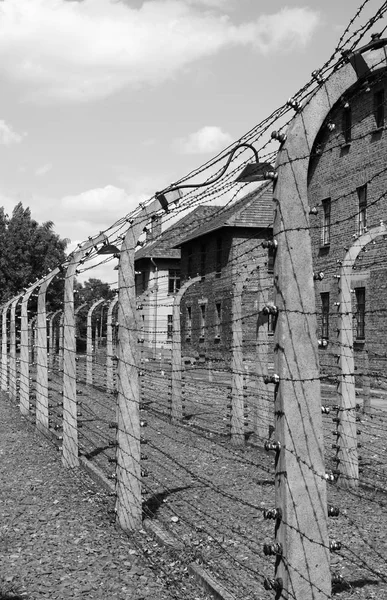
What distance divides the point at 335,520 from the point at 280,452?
4.30 m

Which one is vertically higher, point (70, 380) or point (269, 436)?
point (70, 380)

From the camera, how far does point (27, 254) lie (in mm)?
55000

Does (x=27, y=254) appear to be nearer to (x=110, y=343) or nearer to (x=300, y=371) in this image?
(x=110, y=343)

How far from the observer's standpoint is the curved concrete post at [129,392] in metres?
8.29

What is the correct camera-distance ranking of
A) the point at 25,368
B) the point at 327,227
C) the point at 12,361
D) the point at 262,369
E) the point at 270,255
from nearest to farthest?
the point at 262,369 → the point at 270,255 → the point at 25,368 → the point at 12,361 → the point at 327,227

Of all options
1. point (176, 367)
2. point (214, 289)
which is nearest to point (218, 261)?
point (214, 289)

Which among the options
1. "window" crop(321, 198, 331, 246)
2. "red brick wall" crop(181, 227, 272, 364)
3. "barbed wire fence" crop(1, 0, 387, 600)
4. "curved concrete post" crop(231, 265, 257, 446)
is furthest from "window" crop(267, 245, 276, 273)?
"red brick wall" crop(181, 227, 272, 364)

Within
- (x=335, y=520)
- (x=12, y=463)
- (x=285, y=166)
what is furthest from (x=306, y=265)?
(x=12, y=463)

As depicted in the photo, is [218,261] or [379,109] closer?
[379,109]

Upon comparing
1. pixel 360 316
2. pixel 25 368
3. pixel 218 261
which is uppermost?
pixel 218 261

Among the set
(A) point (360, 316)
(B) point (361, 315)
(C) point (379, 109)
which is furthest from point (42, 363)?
(C) point (379, 109)

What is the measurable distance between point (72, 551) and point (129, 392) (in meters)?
1.72

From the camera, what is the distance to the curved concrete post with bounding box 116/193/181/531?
8289 millimetres

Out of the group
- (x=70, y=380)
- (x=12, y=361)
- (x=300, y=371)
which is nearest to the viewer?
(x=300, y=371)
